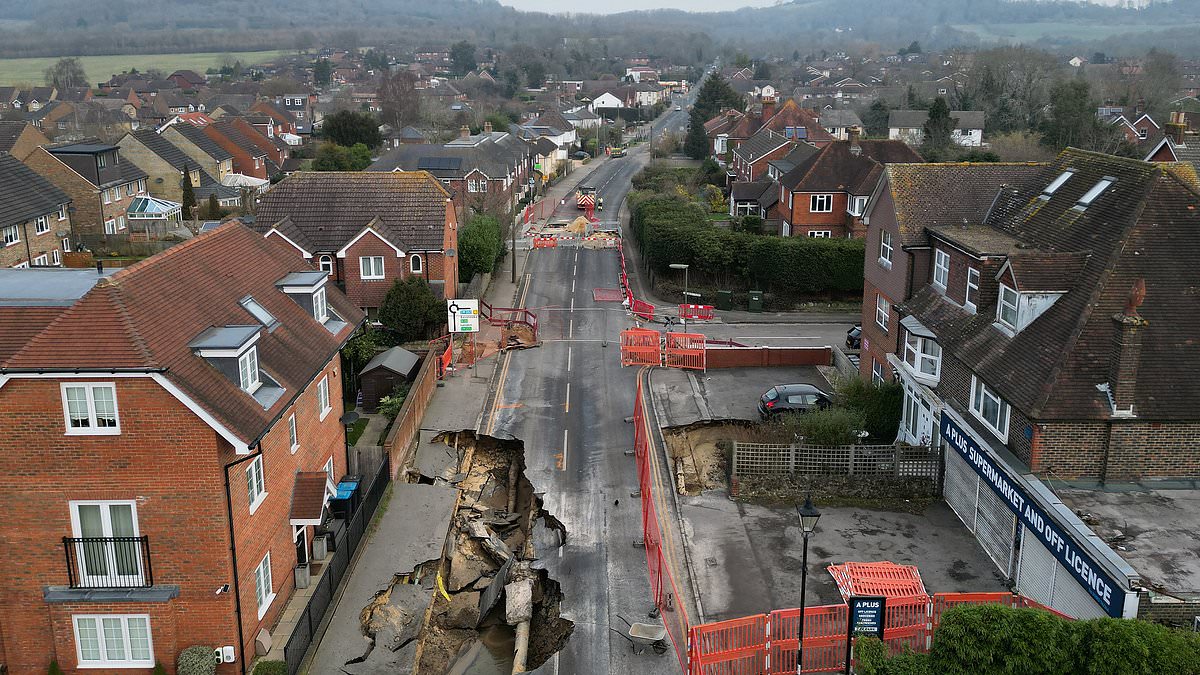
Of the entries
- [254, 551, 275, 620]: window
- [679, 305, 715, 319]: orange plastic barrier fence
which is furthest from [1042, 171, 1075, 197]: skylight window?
[254, 551, 275, 620]: window

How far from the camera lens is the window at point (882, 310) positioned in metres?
33.3

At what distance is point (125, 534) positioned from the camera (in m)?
18.1

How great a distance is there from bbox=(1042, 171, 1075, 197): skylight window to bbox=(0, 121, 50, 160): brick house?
74.3 m

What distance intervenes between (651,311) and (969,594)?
29615 mm

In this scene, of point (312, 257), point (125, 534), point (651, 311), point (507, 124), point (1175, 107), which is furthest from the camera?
point (507, 124)

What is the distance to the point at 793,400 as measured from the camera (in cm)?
3216

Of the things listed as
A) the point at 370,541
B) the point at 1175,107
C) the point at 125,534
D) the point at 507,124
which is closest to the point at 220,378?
the point at 125,534

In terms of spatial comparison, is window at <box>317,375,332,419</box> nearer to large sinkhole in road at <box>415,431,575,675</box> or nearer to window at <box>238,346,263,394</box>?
window at <box>238,346,263,394</box>

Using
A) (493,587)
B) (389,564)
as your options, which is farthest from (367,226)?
(493,587)

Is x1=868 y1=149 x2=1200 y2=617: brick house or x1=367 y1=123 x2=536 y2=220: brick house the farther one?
x1=367 y1=123 x2=536 y2=220: brick house

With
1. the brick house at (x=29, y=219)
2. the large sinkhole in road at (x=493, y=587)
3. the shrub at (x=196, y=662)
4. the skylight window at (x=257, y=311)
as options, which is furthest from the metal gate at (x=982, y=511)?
the brick house at (x=29, y=219)

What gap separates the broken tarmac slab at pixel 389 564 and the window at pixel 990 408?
14426mm

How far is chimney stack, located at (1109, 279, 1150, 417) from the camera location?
21.2 m

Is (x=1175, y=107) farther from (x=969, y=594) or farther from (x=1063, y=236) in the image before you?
(x=969, y=594)
